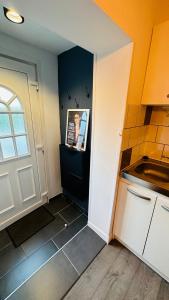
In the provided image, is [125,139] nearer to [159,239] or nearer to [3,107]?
[159,239]

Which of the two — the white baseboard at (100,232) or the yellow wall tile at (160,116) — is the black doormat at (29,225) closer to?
the white baseboard at (100,232)

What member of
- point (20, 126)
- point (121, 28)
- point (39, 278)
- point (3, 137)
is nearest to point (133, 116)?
point (121, 28)

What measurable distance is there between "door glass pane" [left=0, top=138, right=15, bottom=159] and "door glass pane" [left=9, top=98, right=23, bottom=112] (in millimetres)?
345

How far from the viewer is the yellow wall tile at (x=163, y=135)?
4.76 feet

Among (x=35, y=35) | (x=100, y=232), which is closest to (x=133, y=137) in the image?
(x=100, y=232)

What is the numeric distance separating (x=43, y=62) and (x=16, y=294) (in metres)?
2.33

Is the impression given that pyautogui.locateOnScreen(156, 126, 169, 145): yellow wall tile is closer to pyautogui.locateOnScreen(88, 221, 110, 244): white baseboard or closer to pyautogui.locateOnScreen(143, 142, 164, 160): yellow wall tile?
pyautogui.locateOnScreen(143, 142, 164, 160): yellow wall tile

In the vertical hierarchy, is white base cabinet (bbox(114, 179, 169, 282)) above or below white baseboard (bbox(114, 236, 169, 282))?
above

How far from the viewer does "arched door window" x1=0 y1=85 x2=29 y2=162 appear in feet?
4.73

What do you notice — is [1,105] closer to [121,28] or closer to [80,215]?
[121,28]

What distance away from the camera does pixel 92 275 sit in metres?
1.26

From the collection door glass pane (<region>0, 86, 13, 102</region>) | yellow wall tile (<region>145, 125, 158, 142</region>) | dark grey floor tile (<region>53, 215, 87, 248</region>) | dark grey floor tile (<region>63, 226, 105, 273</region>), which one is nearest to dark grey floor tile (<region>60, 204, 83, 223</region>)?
dark grey floor tile (<region>53, 215, 87, 248</region>)

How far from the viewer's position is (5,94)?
1429 millimetres

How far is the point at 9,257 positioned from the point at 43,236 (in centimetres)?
37
